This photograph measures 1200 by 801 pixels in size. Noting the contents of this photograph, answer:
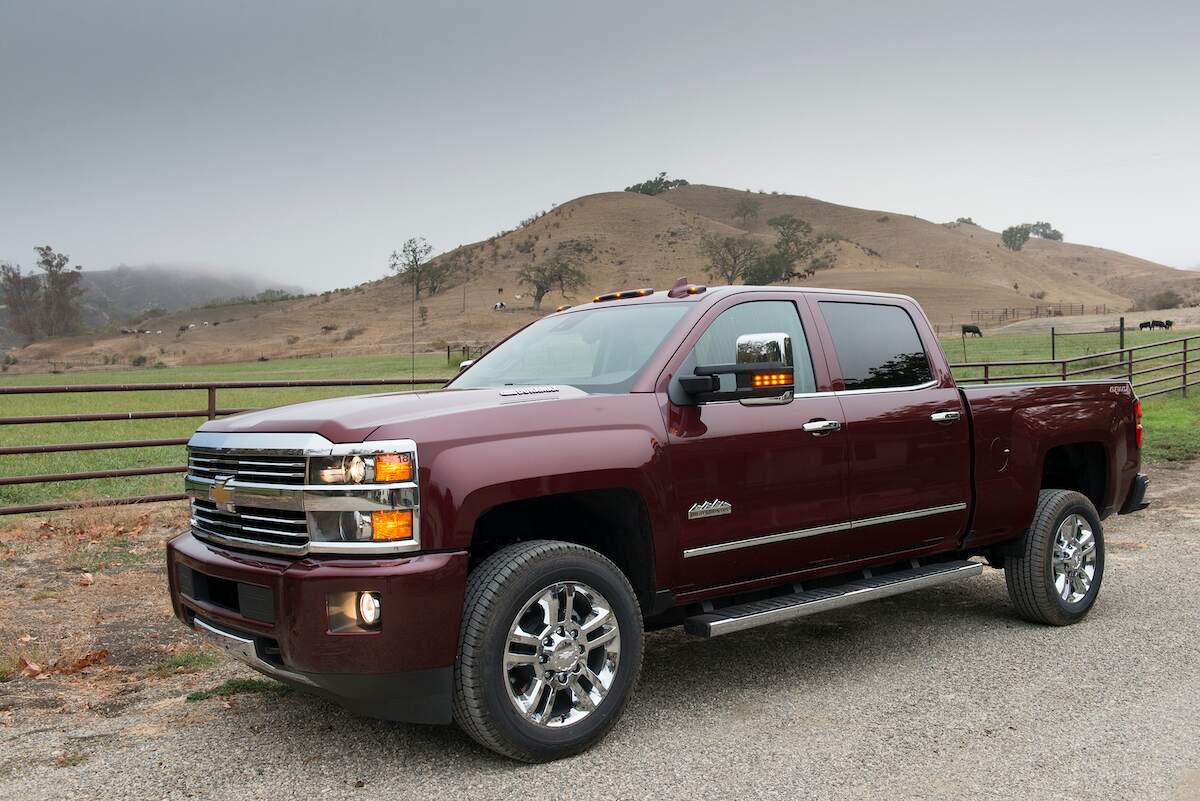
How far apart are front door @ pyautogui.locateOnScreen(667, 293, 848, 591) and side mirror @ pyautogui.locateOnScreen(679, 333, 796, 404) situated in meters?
0.10

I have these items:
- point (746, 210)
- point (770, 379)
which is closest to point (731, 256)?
point (746, 210)

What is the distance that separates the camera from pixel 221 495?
4.08 metres

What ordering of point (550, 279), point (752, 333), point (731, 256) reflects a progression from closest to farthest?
point (752, 333), point (550, 279), point (731, 256)

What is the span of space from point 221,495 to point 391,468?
2.92 ft

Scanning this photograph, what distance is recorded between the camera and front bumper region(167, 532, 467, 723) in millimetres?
3609

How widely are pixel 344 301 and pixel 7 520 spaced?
11569 cm

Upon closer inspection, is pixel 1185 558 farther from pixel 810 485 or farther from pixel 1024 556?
pixel 810 485

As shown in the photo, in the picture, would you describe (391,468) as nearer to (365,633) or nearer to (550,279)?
(365,633)

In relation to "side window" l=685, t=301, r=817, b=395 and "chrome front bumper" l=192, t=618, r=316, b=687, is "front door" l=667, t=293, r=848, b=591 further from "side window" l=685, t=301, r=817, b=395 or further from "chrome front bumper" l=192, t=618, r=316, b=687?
"chrome front bumper" l=192, t=618, r=316, b=687

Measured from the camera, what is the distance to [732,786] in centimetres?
372

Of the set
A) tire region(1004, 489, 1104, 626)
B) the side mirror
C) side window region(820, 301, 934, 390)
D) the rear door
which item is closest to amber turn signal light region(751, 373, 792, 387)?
the side mirror

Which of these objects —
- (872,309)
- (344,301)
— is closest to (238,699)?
(872,309)

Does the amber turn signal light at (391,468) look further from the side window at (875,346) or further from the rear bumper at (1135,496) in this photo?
the rear bumper at (1135,496)

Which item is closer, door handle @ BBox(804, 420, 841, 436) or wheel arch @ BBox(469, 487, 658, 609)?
wheel arch @ BBox(469, 487, 658, 609)
